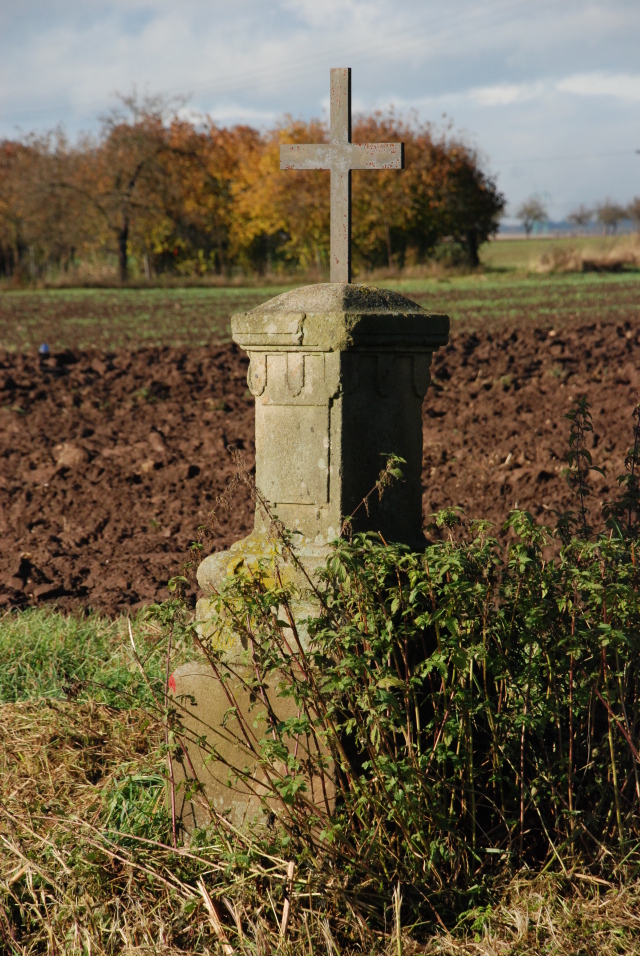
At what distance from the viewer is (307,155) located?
3424mm

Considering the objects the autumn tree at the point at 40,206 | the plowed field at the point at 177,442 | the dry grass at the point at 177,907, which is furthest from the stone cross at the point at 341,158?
the autumn tree at the point at 40,206

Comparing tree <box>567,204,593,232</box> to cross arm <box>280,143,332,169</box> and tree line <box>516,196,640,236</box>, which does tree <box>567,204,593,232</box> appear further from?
cross arm <box>280,143,332,169</box>

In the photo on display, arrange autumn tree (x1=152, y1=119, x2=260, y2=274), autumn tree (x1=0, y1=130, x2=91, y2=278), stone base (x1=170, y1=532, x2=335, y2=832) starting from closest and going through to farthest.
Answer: stone base (x1=170, y1=532, x2=335, y2=832) < autumn tree (x1=0, y1=130, x2=91, y2=278) < autumn tree (x1=152, y1=119, x2=260, y2=274)

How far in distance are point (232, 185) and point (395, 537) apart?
152ft

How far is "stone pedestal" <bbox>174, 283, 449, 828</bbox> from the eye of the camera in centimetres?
302

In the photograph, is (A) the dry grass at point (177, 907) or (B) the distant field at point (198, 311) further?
(B) the distant field at point (198, 311)

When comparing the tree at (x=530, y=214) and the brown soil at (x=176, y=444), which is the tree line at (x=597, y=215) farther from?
the brown soil at (x=176, y=444)

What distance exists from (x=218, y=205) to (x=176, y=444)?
41.7 meters

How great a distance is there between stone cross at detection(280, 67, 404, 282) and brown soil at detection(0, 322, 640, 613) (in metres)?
2.48

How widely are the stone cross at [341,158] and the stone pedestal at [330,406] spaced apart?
320mm

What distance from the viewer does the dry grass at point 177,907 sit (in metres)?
2.46

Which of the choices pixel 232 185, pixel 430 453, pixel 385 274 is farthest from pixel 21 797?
pixel 232 185

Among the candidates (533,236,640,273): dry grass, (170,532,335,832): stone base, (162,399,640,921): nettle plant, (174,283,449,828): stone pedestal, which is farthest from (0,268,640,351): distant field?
(162,399,640,921): nettle plant

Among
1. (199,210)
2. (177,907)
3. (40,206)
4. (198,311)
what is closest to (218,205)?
(199,210)
